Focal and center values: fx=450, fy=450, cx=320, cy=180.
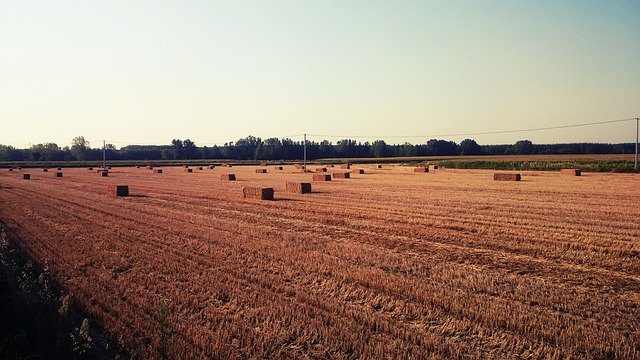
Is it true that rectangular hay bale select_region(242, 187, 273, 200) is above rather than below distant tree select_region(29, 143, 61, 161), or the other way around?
below

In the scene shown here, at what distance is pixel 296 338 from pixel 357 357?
0.93 meters

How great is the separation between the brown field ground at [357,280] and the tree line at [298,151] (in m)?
139

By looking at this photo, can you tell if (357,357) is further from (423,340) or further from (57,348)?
(57,348)

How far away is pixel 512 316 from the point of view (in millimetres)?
6562

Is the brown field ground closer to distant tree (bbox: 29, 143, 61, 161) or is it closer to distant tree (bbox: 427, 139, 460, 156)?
distant tree (bbox: 29, 143, 61, 161)

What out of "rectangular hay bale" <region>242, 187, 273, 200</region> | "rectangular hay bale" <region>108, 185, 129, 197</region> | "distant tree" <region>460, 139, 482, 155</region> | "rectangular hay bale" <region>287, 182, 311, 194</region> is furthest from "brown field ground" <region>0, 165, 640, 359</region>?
"distant tree" <region>460, 139, 482, 155</region>

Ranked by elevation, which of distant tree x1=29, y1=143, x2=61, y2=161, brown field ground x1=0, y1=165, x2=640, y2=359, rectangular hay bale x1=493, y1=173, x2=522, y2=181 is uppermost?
distant tree x1=29, y1=143, x2=61, y2=161

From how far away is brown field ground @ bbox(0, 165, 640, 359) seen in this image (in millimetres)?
5871

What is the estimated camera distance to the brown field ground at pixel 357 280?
5871mm

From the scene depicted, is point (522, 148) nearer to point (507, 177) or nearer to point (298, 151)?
point (298, 151)

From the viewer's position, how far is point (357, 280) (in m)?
8.39

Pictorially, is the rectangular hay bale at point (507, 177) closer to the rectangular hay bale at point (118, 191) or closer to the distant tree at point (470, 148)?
the rectangular hay bale at point (118, 191)

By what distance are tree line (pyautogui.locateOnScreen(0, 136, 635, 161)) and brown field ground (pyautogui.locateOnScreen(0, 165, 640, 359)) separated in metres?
139

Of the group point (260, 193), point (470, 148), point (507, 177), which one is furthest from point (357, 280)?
point (470, 148)
